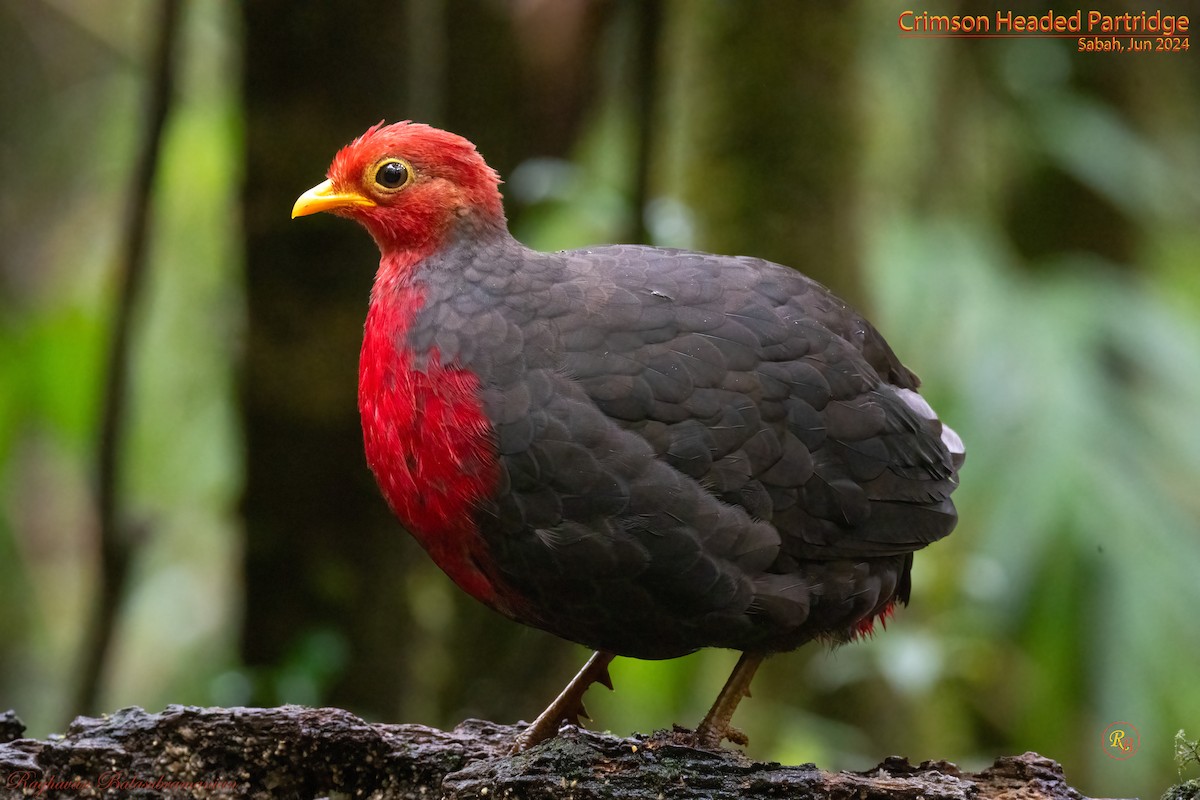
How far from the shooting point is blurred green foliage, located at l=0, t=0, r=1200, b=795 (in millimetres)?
5434

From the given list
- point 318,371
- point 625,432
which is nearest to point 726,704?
point 625,432

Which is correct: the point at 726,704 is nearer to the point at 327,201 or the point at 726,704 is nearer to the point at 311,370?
the point at 327,201

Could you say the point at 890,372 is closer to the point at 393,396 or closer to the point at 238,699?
the point at 393,396

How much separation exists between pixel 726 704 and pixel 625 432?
0.81 meters

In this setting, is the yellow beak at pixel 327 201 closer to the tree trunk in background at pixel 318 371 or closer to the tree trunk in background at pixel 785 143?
the tree trunk in background at pixel 318 371

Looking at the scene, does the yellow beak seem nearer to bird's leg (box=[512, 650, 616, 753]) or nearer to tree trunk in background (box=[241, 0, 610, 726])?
tree trunk in background (box=[241, 0, 610, 726])

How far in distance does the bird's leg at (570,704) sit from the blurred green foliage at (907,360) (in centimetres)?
103

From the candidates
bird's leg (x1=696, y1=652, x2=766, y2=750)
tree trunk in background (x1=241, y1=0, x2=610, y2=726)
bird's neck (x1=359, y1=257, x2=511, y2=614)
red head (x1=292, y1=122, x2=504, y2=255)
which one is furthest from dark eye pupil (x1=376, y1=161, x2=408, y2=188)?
bird's leg (x1=696, y1=652, x2=766, y2=750)

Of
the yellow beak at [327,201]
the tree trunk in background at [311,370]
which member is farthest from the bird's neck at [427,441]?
the tree trunk in background at [311,370]

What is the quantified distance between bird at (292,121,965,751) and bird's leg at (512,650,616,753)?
1.6 inches

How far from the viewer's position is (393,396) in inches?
122

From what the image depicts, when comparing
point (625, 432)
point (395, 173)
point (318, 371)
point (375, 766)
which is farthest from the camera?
point (318, 371)

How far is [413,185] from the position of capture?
3.30 m

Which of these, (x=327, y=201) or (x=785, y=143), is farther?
(x=785, y=143)
